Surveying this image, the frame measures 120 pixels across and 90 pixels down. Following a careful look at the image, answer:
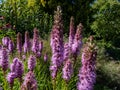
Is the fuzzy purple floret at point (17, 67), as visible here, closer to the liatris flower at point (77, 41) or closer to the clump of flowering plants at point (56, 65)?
the clump of flowering plants at point (56, 65)

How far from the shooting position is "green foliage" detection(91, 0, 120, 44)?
16.8 m

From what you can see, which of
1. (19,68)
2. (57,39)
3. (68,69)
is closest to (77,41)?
(57,39)

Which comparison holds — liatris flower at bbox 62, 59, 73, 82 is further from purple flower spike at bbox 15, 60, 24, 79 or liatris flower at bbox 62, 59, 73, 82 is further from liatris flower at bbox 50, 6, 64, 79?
purple flower spike at bbox 15, 60, 24, 79

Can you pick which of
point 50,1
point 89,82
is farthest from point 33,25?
point 89,82

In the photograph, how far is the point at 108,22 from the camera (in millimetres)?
17078

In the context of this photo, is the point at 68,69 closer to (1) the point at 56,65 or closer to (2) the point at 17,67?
(1) the point at 56,65

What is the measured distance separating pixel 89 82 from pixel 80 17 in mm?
13292

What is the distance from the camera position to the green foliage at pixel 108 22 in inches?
663

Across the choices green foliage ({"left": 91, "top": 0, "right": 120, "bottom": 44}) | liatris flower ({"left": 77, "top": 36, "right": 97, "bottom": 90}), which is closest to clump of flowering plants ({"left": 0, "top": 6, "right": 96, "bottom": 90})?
liatris flower ({"left": 77, "top": 36, "right": 97, "bottom": 90})

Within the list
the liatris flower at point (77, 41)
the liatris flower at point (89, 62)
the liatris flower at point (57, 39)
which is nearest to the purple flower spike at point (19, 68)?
the liatris flower at point (57, 39)

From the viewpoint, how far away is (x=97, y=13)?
58.9ft

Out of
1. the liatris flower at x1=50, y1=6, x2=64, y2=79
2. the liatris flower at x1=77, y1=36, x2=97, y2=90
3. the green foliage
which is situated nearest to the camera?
the liatris flower at x1=77, y1=36, x2=97, y2=90

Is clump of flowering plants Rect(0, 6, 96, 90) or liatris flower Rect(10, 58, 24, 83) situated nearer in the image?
clump of flowering plants Rect(0, 6, 96, 90)

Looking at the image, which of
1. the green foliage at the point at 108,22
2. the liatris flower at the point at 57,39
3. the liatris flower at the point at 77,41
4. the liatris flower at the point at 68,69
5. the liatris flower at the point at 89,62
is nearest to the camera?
the liatris flower at the point at 89,62
